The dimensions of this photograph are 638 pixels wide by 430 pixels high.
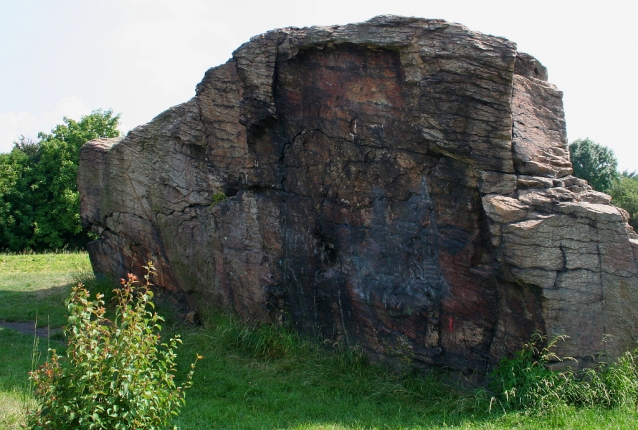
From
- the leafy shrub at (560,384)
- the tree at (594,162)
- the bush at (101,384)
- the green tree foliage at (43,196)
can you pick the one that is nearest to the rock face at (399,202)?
the leafy shrub at (560,384)

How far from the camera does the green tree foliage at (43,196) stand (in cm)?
2709

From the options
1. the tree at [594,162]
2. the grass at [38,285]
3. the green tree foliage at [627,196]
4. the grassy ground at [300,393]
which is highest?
the tree at [594,162]

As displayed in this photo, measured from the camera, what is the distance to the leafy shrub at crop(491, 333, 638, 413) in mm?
5602

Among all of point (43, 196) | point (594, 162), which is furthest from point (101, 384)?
point (43, 196)

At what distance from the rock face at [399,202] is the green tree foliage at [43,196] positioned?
20345 millimetres

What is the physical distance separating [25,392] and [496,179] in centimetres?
531

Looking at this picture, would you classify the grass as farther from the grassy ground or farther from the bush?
the bush

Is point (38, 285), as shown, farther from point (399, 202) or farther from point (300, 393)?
point (399, 202)

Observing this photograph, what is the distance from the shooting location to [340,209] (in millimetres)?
→ 7559

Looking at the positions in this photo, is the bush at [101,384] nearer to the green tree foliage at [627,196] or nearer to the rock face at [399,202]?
the rock face at [399,202]

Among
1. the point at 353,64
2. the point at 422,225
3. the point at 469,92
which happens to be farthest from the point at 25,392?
the point at 469,92

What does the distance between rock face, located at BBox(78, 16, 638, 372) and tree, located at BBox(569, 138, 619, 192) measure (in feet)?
53.1

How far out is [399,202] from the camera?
23.1ft

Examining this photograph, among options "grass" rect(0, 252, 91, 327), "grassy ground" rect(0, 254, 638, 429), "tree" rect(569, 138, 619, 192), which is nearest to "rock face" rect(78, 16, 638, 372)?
"grassy ground" rect(0, 254, 638, 429)
